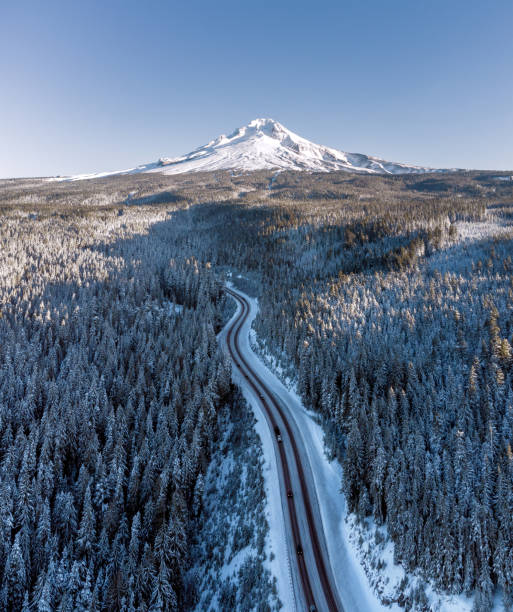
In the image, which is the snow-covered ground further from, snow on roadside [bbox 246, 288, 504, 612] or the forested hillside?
the forested hillside

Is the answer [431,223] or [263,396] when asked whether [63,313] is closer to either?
[263,396]

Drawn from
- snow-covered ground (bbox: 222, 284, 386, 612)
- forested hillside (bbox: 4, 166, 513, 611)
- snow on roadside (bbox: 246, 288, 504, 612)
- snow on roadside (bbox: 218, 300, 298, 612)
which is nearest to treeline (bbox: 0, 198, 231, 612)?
forested hillside (bbox: 4, 166, 513, 611)

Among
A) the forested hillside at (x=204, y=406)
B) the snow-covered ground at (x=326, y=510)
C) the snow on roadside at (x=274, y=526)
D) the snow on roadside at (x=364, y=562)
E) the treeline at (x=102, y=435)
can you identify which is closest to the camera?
the snow on roadside at (x=364, y=562)

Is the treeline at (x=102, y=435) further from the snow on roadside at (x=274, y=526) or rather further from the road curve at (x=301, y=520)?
the road curve at (x=301, y=520)

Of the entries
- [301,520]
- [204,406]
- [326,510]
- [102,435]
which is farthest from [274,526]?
[102,435]

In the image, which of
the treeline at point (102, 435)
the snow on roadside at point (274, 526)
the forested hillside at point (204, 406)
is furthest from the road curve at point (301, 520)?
the treeline at point (102, 435)

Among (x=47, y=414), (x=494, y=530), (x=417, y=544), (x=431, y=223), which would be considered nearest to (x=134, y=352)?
(x=47, y=414)
